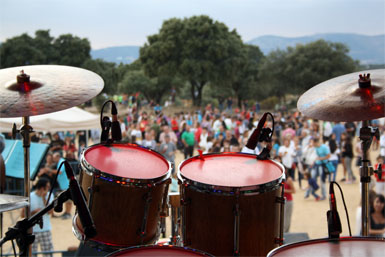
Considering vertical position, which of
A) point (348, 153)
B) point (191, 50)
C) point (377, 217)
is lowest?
point (377, 217)

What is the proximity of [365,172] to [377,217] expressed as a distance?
10.1 ft

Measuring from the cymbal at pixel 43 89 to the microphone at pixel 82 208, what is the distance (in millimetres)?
786

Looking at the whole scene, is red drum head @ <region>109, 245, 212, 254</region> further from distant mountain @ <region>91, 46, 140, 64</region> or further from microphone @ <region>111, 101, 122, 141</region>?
distant mountain @ <region>91, 46, 140, 64</region>

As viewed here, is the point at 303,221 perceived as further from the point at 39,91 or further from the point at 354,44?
the point at 354,44

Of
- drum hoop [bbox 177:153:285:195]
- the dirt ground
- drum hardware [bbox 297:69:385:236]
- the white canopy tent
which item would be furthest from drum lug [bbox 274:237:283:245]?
the white canopy tent

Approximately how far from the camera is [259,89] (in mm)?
35500

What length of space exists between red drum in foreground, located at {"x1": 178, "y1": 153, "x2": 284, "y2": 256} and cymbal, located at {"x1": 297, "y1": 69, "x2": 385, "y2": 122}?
55 centimetres

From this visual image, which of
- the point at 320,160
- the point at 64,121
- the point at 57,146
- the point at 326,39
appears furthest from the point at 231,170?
the point at 326,39

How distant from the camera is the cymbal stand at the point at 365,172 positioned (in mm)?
3102

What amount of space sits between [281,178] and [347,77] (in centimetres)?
106

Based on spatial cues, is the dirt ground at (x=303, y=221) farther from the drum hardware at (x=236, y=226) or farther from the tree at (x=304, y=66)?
the tree at (x=304, y=66)

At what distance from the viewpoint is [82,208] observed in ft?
6.42

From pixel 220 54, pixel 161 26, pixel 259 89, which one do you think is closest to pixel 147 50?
pixel 161 26

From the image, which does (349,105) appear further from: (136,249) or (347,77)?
(136,249)
